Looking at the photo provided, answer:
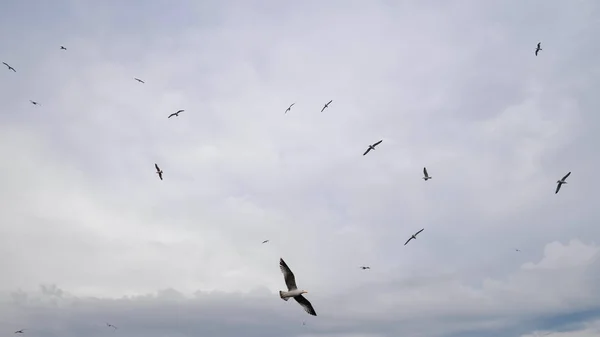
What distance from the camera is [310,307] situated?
66.5 meters

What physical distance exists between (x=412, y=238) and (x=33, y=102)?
79.0 meters

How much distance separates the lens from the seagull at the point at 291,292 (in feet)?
212

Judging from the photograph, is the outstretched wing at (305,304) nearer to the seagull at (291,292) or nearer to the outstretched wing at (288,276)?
the seagull at (291,292)

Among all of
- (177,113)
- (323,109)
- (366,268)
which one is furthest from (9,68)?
(366,268)

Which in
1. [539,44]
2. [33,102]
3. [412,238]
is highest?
[539,44]

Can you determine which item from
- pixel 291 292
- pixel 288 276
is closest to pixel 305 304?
pixel 291 292

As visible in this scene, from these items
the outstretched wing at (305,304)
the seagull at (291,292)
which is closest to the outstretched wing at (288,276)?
Result: the seagull at (291,292)

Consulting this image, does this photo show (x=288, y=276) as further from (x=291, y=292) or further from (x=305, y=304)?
(x=305, y=304)

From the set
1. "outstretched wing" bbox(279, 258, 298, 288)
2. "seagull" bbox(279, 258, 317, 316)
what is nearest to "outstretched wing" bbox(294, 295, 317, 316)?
"seagull" bbox(279, 258, 317, 316)

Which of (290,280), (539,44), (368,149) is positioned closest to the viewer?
(290,280)

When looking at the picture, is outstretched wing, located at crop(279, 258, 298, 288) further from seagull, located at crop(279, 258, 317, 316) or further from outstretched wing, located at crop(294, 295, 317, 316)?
outstretched wing, located at crop(294, 295, 317, 316)

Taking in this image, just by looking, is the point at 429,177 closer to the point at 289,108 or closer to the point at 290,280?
the point at 289,108

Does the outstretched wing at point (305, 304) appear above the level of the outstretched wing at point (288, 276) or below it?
below

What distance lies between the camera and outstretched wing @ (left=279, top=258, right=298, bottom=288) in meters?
64.5
